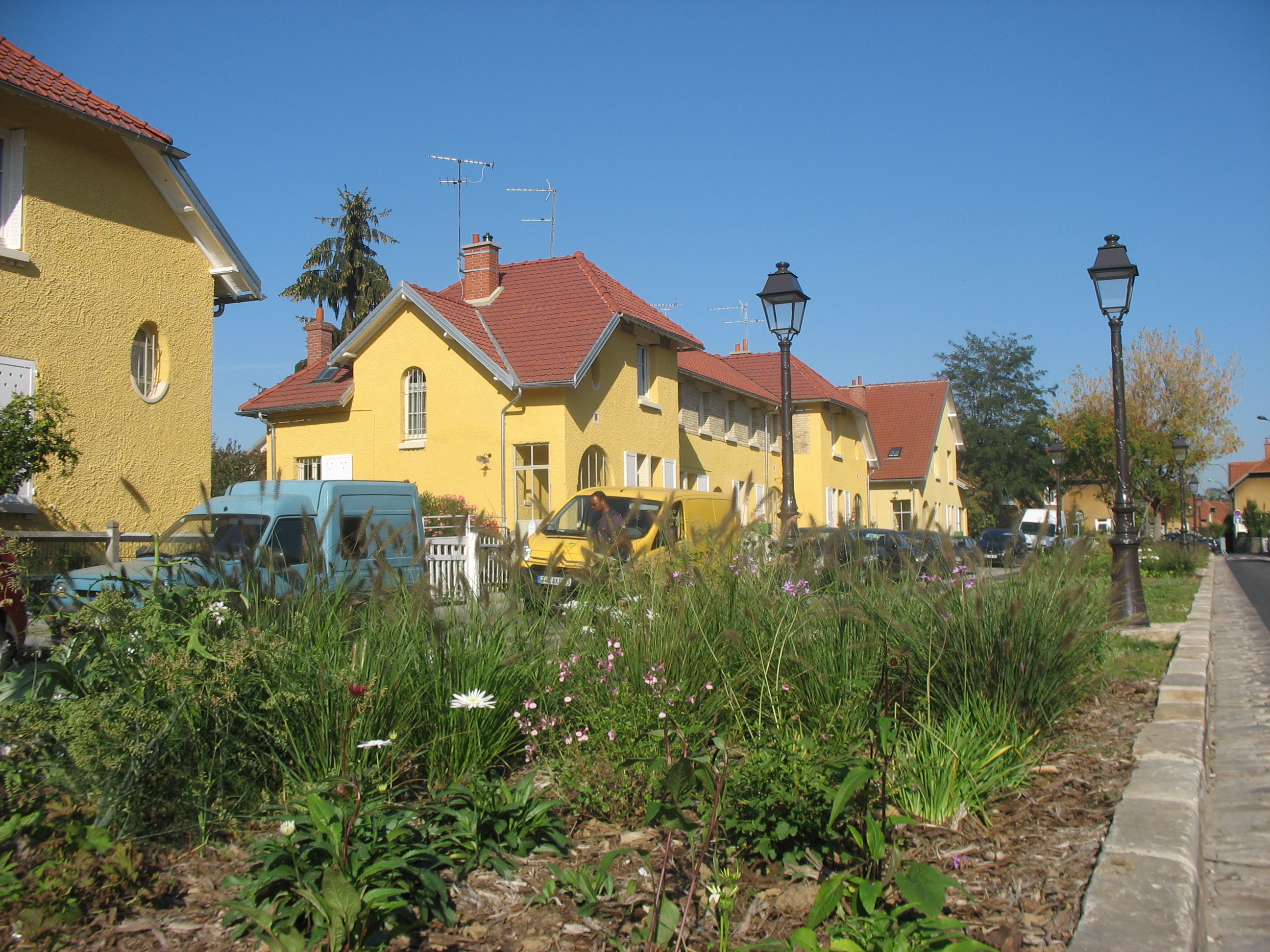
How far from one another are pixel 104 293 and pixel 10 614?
8513mm

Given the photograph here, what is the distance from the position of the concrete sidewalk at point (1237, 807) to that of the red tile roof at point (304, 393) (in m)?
19.5

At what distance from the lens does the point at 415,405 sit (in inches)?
924

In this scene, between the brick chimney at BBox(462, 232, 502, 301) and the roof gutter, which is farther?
the brick chimney at BBox(462, 232, 502, 301)

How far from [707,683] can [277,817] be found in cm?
157

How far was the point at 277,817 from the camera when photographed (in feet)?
10.8

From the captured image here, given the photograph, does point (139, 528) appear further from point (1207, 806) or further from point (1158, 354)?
point (1158, 354)

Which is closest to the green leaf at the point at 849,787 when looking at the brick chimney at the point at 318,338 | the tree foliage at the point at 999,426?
the brick chimney at the point at 318,338

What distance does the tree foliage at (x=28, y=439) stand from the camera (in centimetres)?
1061

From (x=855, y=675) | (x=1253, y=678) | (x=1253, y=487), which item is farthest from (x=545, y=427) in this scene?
(x=1253, y=487)

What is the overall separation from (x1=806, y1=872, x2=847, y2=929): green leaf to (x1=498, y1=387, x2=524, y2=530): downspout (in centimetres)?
1939

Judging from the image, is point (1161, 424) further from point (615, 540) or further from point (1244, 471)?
point (1244, 471)

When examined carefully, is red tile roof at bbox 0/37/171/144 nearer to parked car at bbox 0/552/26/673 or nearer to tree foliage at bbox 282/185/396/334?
parked car at bbox 0/552/26/673

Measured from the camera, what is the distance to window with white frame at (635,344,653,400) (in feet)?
81.5

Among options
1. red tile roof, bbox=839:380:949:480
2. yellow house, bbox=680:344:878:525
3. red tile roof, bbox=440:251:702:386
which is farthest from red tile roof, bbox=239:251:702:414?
red tile roof, bbox=839:380:949:480
